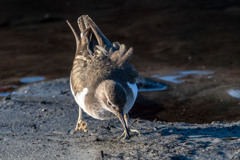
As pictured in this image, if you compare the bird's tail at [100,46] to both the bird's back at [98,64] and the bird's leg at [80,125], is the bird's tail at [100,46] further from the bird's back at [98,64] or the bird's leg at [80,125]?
the bird's leg at [80,125]

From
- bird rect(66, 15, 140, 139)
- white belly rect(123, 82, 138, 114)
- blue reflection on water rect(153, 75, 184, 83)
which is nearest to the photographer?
bird rect(66, 15, 140, 139)

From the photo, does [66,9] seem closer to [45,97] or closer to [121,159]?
[45,97]

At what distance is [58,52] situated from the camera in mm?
11305

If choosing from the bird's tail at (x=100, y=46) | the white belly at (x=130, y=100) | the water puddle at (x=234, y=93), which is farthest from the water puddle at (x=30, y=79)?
the water puddle at (x=234, y=93)

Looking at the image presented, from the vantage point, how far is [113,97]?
5051 mm

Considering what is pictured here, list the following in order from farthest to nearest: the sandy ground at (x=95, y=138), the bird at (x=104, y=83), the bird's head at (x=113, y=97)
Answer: the bird at (x=104, y=83)
the bird's head at (x=113, y=97)
the sandy ground at (x=95, y=138)

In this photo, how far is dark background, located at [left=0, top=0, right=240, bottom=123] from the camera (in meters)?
7.34

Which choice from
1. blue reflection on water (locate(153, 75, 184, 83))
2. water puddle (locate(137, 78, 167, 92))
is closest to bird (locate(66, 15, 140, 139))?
water puddle (locate(137, 78, 167, 92))

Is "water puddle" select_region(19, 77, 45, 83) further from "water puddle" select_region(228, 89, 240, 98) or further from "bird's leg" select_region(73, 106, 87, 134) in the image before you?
"water puddle" select_region(228, 89, 240, 98)

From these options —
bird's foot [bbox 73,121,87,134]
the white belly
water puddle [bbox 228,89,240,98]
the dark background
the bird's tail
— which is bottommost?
the dark background

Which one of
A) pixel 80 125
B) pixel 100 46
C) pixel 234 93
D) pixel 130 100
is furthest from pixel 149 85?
pixel 130 100

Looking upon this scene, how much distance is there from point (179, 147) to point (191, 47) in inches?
255

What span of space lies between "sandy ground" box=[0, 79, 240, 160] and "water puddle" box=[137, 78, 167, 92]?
5.22 feet

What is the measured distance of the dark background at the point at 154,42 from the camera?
734 cm
